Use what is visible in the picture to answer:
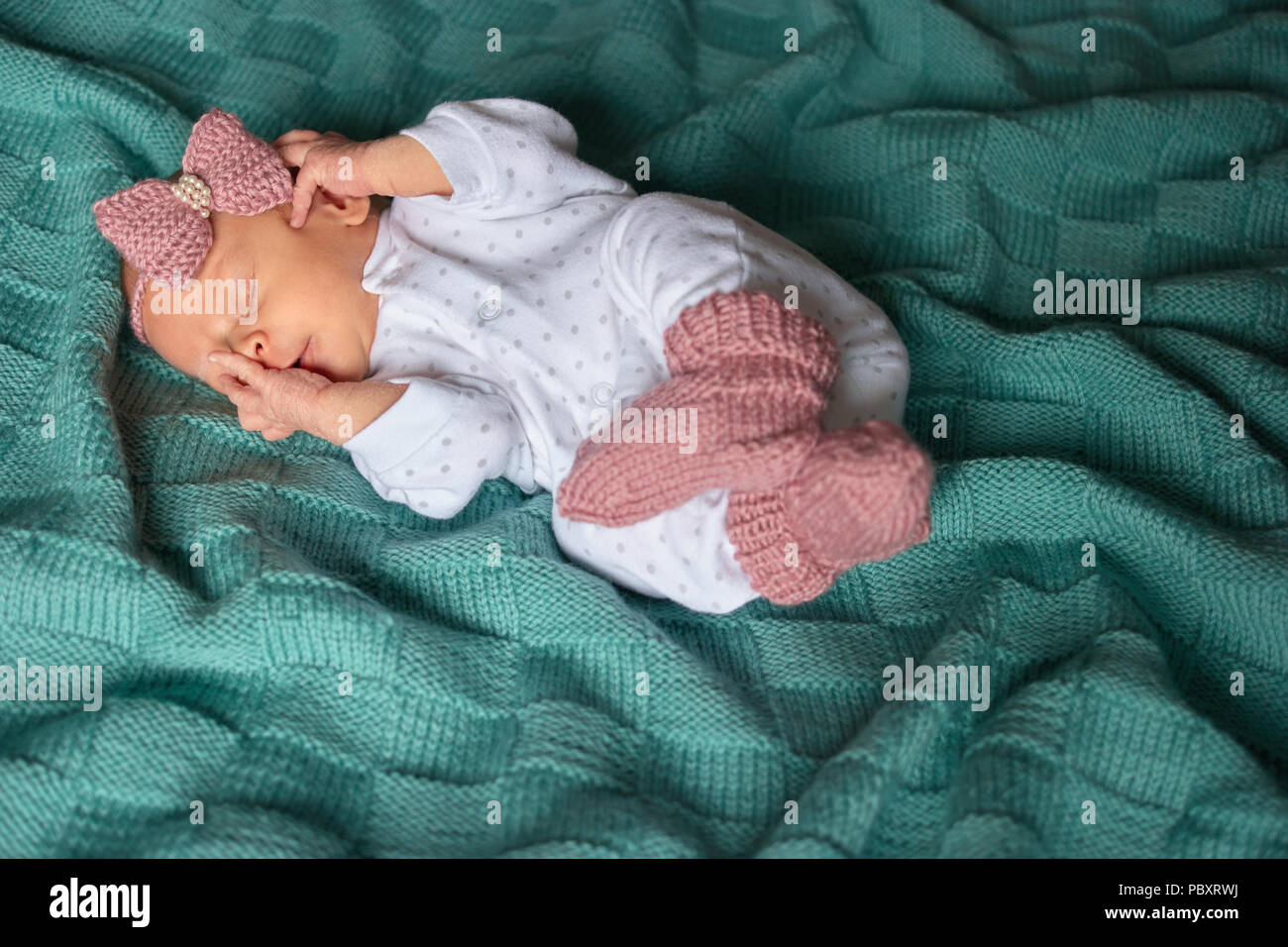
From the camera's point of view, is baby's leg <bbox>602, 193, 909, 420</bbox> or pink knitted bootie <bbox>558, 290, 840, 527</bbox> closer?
pink knitted bootie <bbox>558, 290, 840, 527</bbox>

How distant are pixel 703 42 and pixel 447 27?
378 millimetres

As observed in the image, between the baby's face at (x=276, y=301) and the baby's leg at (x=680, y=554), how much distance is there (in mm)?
333

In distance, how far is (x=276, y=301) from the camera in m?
1.28

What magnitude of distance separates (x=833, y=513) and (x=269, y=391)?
0.62 meters

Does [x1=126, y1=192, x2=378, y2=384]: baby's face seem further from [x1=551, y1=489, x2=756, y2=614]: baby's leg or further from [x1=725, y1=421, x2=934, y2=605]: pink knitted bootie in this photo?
[x1=725, y1=421, x2=934, y2=605]: pink knitted bootie

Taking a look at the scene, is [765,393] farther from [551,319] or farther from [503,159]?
[503,159]

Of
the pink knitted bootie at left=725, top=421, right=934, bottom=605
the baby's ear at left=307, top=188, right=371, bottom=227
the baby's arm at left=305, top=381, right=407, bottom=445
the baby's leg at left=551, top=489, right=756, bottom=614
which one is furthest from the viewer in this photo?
the baby's ear at left=307, top=188, right=371, bottom=227

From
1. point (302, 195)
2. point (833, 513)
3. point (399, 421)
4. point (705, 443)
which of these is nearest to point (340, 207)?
point (302, 195)

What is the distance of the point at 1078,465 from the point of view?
1.27 metres

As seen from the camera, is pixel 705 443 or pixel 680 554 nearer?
pixel 705 443

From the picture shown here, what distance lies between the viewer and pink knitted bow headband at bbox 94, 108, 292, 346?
4.07 feet

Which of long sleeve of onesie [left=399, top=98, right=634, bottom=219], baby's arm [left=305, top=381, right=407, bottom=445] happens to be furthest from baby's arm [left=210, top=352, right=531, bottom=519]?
long sleeve of onesie [left=399, top=98, right=634, bottom=219]

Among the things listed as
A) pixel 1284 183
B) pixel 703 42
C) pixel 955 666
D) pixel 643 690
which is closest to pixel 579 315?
pixel 643 690

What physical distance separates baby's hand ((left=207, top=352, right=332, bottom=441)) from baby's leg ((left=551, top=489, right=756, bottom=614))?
29 cm
